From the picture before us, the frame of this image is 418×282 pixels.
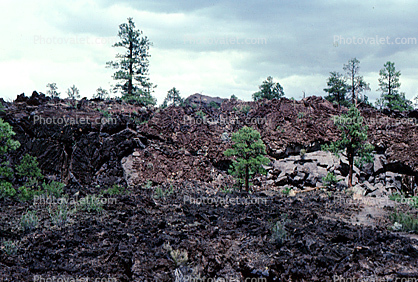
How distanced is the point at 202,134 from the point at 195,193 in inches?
397

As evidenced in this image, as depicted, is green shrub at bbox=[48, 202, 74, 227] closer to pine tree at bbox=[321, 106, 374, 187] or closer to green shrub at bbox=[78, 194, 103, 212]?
green shrub at bbox=[78, 194, 103, 212]

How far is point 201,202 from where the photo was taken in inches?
547

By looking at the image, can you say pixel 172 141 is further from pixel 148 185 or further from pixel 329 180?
pixel 329 180

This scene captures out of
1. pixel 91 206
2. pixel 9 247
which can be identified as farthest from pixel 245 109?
pixel 9 247

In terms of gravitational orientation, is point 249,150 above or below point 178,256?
above

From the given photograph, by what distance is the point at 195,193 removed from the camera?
16328mm

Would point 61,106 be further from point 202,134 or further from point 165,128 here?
point 202,134

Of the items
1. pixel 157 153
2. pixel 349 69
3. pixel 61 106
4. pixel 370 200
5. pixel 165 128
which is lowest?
pixel 370 200

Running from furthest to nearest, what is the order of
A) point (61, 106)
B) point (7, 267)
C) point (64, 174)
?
point (61, 106)
point (64, 174)
point (7, 267)

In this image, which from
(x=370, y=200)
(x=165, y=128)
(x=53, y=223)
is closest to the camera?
(x=53, y=223)

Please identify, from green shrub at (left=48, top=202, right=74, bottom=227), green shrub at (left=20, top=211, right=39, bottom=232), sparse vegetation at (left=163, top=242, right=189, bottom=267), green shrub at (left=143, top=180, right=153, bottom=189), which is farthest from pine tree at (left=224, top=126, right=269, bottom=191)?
green shrub at (left=20, top=211, right=39, bottom=232)

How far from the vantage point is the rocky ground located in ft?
24.3

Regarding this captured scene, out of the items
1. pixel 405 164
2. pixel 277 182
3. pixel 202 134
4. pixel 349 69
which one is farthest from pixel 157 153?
pixel 349 69

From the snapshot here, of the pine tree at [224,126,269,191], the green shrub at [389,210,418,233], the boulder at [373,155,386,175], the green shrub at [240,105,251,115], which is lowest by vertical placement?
the green shrub at [389,210,418,233]
